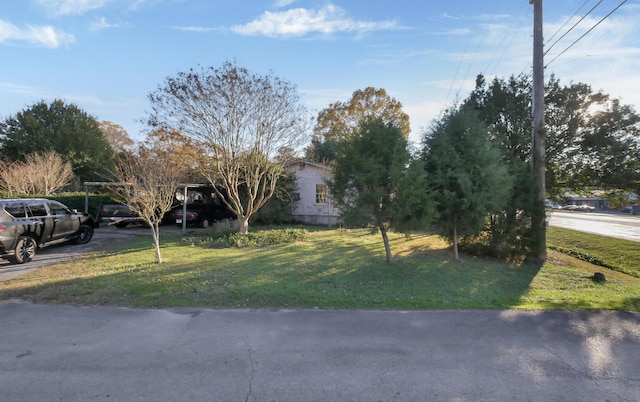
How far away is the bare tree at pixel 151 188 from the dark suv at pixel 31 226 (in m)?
2.14

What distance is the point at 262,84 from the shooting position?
41.5ft

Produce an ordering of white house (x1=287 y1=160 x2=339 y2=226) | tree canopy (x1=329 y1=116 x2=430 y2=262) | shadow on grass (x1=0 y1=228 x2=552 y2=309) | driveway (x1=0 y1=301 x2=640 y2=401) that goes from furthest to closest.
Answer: white house (x1=287 y1=160 x2=339 y2=226) → tree canopy (x1=329 y1=116 x2=430 y2=262) → shadow on grass (x1=0 y1=228 x2=552 y2=309) → driveway (x1=0 y1=301 x2=640 y2=401)

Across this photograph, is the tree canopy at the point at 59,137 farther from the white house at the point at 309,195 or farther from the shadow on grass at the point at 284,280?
the shadow on grass at the point at 284,280

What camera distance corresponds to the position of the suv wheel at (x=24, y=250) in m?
8.83

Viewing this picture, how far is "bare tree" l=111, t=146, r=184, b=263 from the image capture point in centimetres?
861

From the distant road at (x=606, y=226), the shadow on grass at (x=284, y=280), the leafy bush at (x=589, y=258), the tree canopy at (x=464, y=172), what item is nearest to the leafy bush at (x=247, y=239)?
the shadow on grass at (x=284, y=280)

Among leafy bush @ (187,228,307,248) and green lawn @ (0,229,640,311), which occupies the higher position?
leafy bush @ (187,228,307,248)

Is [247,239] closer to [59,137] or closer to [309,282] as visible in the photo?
[309,282]

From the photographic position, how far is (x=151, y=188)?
28.3 feet

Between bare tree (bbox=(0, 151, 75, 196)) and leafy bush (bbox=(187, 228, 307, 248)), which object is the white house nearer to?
leafy bush (bbox=(187, 228, 307, 248))

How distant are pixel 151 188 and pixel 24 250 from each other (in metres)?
4.01

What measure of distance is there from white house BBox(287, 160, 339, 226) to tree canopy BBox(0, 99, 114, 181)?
730 inches

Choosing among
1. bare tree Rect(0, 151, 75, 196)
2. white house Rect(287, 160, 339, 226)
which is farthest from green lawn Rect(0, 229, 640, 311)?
bare tree Rect(0, 151, 75, 196)

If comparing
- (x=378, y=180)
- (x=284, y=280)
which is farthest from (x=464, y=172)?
(x=284, y=280)
